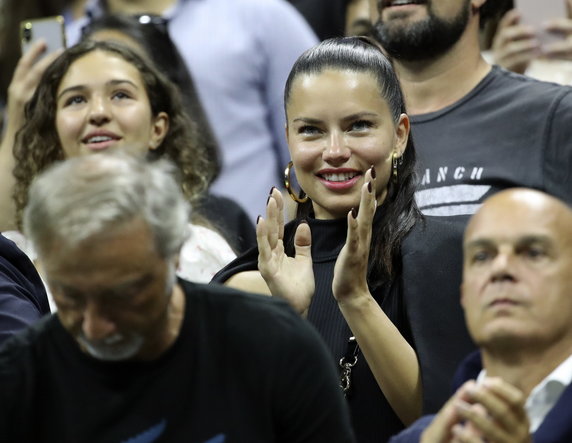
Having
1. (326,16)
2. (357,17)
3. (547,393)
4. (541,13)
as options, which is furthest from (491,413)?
(326,16)

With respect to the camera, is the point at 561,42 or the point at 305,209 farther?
the point at 561,42

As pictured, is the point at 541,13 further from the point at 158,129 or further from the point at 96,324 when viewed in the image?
the point at 96,324

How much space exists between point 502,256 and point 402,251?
785mm

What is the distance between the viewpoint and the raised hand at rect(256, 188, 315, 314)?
123 inches

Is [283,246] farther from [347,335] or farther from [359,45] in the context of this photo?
[359,45]

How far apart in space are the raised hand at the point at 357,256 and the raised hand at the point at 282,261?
10cm

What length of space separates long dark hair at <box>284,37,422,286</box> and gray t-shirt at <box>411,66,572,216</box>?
1.17ft

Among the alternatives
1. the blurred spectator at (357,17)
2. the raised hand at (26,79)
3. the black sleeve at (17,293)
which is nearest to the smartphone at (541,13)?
the blurred spectator at (357,17)

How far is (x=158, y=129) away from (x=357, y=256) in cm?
152

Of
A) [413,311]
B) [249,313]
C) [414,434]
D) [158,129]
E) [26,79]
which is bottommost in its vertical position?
[414,434]

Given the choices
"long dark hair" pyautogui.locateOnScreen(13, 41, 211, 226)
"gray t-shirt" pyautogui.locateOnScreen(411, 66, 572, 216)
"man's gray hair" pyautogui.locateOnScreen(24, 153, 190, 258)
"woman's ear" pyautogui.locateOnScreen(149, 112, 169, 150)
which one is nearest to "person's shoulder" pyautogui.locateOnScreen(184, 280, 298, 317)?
"man's gray hair" pyautogui.locateOnScreen(24, 153, 190, 258)

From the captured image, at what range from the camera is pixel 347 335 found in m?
3.19

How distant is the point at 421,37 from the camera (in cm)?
413

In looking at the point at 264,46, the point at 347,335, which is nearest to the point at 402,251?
the point at 347,335
